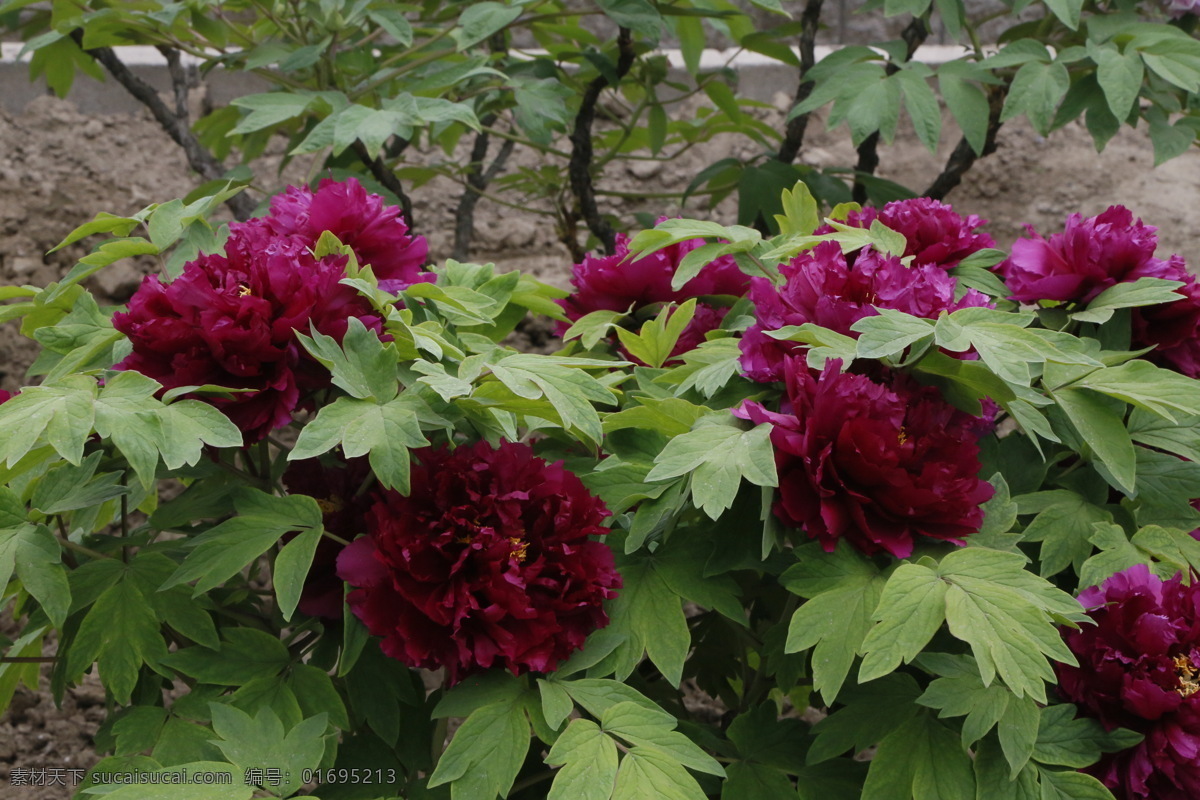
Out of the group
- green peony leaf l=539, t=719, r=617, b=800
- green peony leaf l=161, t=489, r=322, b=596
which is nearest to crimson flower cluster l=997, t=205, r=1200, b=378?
green peony leaf l=539, t=719, r=617, b=800

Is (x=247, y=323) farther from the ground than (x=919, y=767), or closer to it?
farther from the ground

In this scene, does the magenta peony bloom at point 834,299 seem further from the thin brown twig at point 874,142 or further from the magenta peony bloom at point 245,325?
the thin brown twig at point 874,142

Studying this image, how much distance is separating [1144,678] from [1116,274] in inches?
16.5

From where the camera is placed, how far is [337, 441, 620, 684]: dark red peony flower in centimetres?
85

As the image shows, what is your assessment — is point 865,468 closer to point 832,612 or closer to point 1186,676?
point 832,612

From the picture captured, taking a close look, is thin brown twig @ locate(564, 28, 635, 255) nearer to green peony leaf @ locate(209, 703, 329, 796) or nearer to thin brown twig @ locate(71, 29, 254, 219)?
thin brown twig @ locate(71, 29, 254, 219)

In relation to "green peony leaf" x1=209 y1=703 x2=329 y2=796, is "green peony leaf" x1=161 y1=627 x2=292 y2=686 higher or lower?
lower

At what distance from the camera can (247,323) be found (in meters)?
0.89

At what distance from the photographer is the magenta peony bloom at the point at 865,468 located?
831 millimetres

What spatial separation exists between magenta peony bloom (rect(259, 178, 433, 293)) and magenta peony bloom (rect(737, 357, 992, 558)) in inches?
16.4

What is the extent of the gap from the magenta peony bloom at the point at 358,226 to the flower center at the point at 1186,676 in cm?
77

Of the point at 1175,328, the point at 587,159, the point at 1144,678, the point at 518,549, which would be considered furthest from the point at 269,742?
the point at 587,159

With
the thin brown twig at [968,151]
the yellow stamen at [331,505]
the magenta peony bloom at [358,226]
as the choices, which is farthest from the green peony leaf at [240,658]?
the thin brown twig at [968,151]

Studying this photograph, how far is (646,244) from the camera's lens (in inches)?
44.7
